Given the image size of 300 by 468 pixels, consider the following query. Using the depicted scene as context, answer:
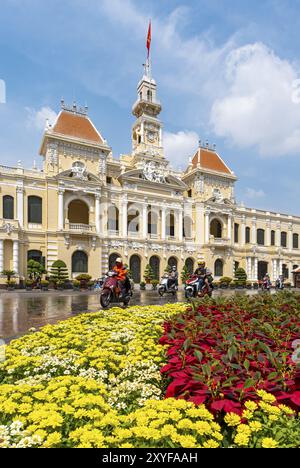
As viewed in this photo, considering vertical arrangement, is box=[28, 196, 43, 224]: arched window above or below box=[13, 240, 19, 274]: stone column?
above

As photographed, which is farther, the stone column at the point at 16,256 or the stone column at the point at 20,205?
the stone column at the point at 20,205

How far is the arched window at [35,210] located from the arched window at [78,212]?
391cm

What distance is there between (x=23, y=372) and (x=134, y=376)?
1272 millimetres

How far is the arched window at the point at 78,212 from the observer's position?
29984mm

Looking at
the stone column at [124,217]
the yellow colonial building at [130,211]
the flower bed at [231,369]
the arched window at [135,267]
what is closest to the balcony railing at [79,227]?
the yellow colonial building at [130,211]

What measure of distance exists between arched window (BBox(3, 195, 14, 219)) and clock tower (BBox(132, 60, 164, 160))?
564 inches

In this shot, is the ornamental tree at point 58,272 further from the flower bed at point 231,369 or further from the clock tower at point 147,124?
the flower bed at point 231,369

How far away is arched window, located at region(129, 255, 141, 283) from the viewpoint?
97.4 feet

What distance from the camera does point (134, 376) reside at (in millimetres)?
2889

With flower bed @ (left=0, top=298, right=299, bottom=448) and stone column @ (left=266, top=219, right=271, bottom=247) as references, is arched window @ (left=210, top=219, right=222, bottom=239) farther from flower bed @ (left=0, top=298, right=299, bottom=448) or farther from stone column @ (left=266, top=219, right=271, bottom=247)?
flower bed @ (left=0, top=298, right=299, bottom=448)

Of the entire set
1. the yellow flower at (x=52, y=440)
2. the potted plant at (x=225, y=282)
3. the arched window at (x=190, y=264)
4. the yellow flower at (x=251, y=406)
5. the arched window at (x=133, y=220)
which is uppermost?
the arched window at (x=133, y=220)

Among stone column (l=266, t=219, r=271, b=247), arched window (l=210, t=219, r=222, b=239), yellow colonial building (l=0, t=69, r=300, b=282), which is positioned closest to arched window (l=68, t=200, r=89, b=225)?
yellow colonial building (l=0, t=69, r=300, b=282)

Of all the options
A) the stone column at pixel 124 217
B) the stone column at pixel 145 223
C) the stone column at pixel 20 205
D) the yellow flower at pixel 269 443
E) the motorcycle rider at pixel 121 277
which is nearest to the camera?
the yellow flower at pixel 269 443
